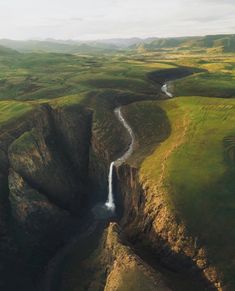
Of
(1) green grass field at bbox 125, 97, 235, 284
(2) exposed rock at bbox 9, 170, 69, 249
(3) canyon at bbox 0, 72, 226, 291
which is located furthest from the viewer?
(2) exposed rock at bbox 9, 170, 69, 249

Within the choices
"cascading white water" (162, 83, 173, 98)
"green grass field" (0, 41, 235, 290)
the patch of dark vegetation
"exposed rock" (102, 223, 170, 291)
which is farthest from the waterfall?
the patch of dark vegetation

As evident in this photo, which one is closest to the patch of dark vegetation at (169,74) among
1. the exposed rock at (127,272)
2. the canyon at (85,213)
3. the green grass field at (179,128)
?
the green grass field at (179,128)

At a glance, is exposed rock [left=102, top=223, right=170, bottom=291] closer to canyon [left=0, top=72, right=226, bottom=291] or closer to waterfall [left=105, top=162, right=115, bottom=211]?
canyon [left=0, top=72, right=226, bottom=291]

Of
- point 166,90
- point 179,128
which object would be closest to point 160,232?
point 179,128

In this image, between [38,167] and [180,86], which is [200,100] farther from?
[38,167]

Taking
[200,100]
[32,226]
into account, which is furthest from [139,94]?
[32,226]

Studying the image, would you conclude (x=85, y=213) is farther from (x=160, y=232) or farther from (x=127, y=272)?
(x=127, y=272)
